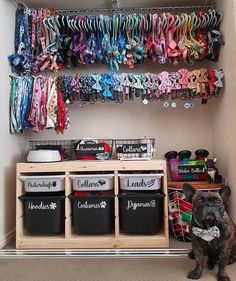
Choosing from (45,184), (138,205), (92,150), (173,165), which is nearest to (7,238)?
(45,184)

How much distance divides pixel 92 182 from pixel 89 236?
397 millimetres

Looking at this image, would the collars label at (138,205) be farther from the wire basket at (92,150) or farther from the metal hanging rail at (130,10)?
the metal hanging rail at (130,10)

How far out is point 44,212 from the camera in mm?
2074

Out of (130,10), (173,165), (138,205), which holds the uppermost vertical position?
(130,10)

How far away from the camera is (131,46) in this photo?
2314 mm

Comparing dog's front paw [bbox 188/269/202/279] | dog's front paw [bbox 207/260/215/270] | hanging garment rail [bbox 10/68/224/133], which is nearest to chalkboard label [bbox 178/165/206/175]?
hanging garment rail [bbox 10/68/224/133]

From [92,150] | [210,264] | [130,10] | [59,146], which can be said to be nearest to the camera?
[210,264]

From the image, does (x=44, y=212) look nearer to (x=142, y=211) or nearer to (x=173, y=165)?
(x=142, y=211)

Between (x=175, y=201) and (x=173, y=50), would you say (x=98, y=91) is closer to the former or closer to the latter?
(x=173, y=50)

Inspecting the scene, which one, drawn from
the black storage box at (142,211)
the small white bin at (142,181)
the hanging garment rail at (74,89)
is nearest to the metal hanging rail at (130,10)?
the hanging garment rail at (74,89)

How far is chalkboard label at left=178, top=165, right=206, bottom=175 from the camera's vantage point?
2.35m

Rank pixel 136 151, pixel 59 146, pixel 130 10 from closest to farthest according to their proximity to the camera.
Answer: pixel 136 151 < pixel 59 146 < pixel 130 10

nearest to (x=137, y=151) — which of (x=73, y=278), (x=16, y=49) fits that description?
(x=73, y=278)

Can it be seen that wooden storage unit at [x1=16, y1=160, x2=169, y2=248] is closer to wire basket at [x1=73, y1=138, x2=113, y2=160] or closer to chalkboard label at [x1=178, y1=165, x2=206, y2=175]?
wire basket at [x1=73, y1=138, x2=113, y2=160]
